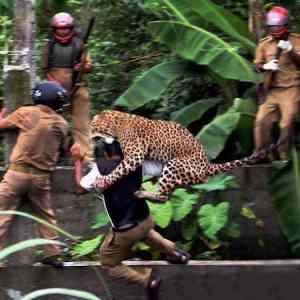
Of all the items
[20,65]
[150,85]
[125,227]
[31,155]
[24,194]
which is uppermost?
[20,65]

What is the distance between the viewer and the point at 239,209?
703 centimetres

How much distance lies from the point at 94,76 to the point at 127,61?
0.52 m

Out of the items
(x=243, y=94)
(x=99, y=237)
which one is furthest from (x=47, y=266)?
(x=243, y=94)

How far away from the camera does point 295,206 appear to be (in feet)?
21.7

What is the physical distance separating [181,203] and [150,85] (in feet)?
5.06

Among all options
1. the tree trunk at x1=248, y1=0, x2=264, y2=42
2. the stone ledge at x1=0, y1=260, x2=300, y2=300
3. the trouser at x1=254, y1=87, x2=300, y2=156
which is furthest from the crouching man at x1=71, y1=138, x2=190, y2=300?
the tree trunk at x1=248, y1=0, x2=264, y2=42

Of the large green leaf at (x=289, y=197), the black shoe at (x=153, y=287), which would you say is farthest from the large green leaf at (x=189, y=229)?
the black shoe at (x=153, y=287)

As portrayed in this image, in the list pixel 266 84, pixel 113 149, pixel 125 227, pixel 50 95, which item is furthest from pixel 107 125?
pixel 266 84

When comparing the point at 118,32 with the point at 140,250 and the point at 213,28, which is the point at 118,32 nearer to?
the point at 213,28

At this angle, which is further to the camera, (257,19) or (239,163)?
(257,19)

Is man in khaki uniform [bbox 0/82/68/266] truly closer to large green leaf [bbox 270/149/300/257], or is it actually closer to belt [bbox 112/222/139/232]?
belt [bbox 112/222/139/232]

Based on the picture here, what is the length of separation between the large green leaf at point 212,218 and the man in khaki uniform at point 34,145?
4.75 feet

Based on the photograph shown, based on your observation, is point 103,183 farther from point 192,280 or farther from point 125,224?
point 192,280

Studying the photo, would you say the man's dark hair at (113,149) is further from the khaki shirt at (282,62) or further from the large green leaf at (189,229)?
the khaki shirt at (282,62)
